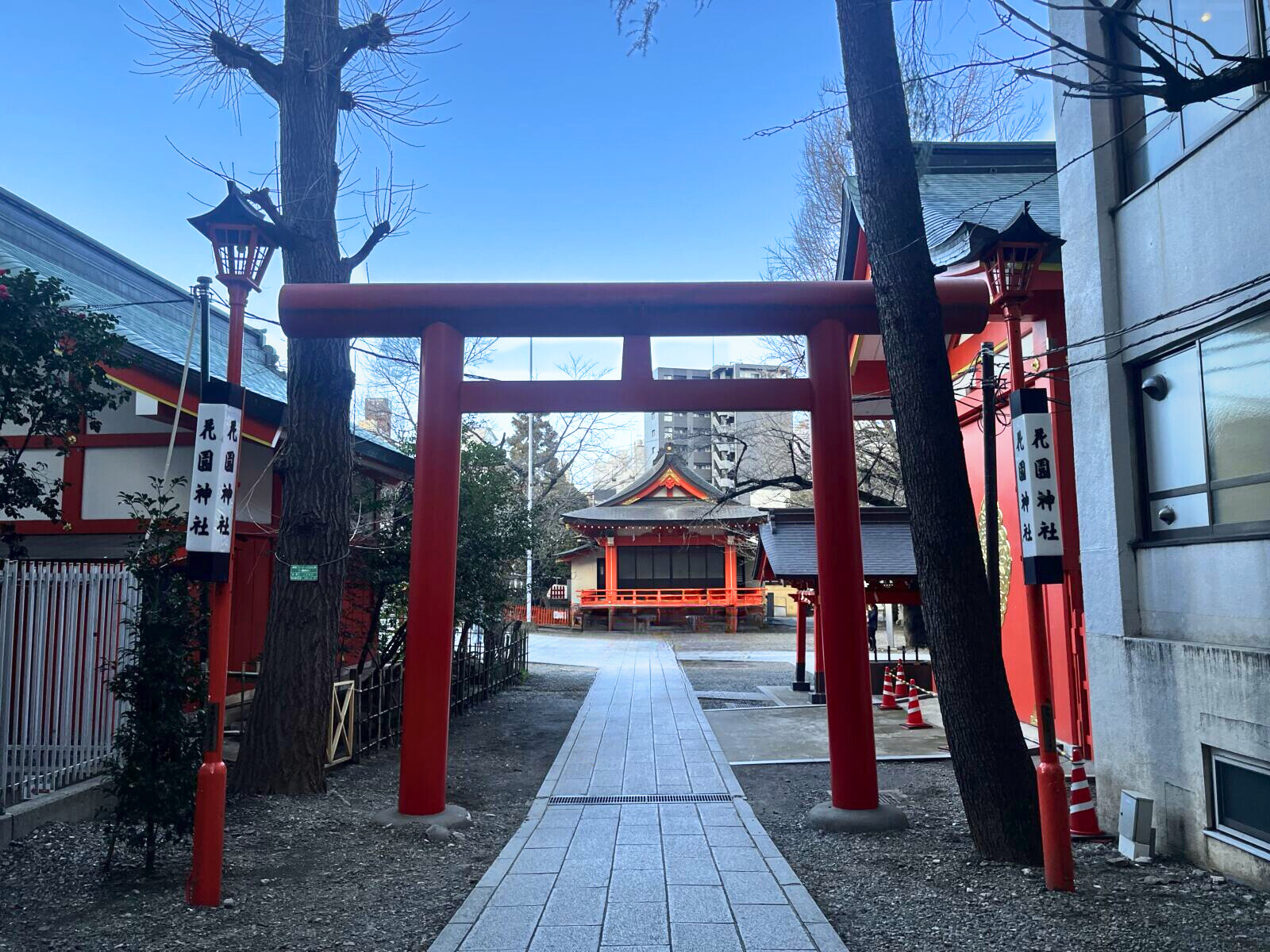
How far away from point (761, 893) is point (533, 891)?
1257 mm

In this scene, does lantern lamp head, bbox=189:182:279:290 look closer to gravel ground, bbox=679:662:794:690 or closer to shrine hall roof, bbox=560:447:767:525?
Answer: gravel ground, bbox=679:662:794:690

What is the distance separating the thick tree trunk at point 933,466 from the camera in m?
5.48

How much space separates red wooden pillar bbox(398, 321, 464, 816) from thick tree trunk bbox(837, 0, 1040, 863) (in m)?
3.32

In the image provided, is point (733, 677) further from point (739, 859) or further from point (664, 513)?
point (664, 513)

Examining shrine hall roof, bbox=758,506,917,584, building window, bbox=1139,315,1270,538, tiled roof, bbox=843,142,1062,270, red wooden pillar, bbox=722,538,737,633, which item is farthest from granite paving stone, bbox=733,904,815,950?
red wooden pillar, bbox=722,538,737,633

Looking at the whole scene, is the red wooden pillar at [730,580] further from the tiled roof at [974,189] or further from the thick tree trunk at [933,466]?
the thick tree trunk at [933,466]

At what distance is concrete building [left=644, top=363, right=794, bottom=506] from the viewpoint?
1962 centimetres

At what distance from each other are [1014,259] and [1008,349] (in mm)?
2397

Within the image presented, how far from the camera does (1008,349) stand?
7.79 metres

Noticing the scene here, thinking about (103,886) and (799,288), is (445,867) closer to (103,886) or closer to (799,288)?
(103,886)

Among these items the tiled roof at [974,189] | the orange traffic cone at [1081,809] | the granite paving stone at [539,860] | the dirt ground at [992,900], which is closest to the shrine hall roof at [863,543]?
the tiled roof at [974,189]

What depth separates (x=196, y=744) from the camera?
17.0 ft

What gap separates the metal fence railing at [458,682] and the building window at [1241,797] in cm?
518

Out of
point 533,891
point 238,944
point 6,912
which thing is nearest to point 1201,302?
point 533,891
